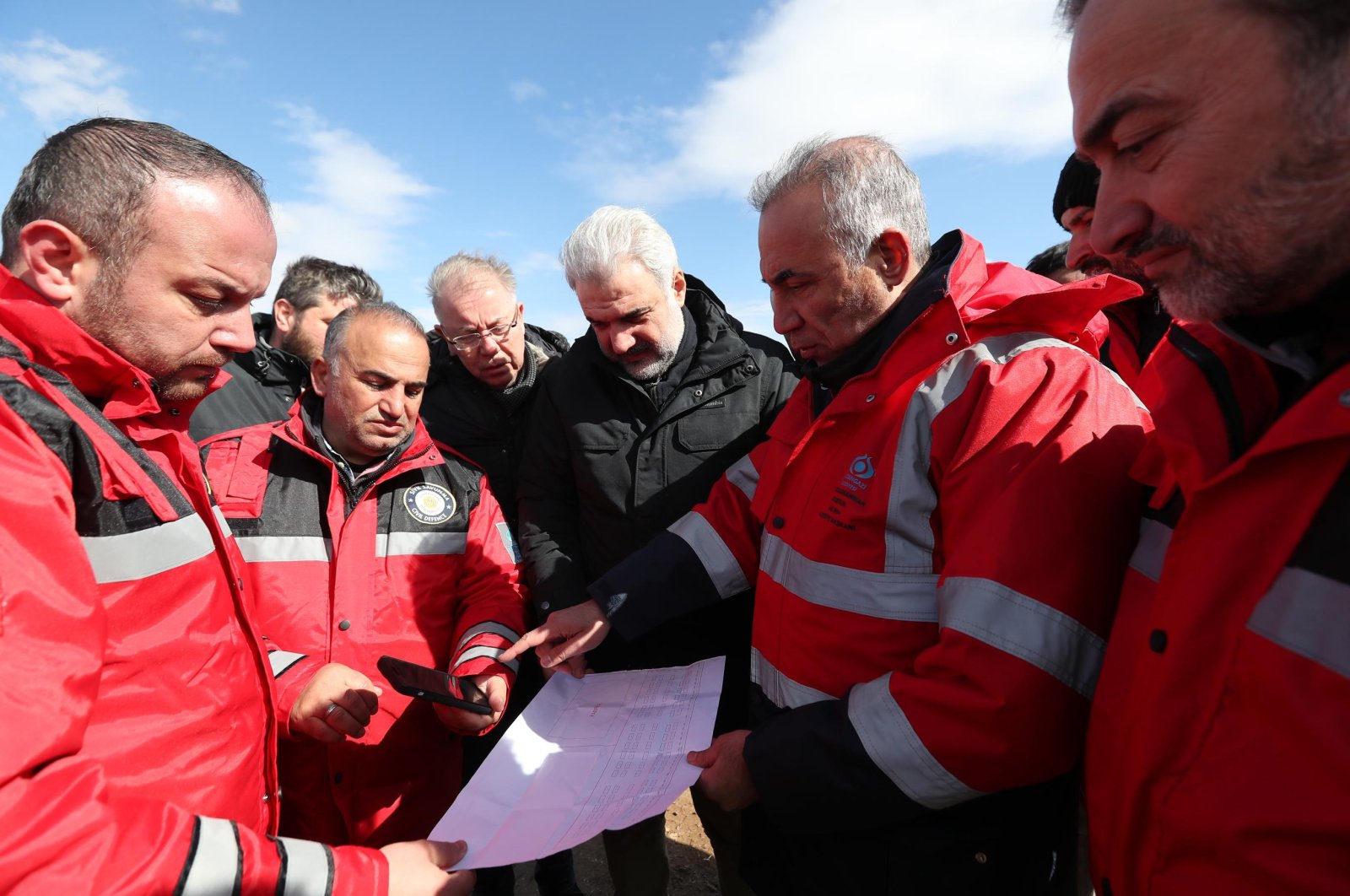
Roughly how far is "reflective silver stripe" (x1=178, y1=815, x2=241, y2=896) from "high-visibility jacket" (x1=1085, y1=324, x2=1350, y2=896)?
159 centimetres

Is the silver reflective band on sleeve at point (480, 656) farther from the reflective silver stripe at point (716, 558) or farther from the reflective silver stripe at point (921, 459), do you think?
the reflective silver stripe at point (921, 459)

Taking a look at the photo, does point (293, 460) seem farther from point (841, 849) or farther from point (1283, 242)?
point (1283, 242)

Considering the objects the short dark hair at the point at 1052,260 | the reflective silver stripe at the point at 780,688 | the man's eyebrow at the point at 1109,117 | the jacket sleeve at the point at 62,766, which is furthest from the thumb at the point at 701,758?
the short dark hair at the point at 1052,260

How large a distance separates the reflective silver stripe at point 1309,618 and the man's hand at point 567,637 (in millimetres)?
1842

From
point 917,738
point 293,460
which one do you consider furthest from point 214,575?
point 917,738

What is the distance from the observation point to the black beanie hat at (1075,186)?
125 inches

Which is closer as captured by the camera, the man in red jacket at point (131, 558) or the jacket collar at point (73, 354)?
the man in red jacket at point (131, 558)

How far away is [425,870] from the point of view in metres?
1.41

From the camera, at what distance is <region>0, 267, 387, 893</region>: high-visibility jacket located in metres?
1.06

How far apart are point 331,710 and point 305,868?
2.69 ft

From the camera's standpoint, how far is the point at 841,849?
1.69 metres

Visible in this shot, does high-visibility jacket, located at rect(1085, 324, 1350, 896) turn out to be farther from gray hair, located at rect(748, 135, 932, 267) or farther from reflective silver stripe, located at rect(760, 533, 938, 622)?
gray hair, located at rect(748, 135, 932, 267)

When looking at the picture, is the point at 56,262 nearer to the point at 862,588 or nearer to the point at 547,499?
the point at 547,499

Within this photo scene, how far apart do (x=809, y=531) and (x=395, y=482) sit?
5.74 feet
